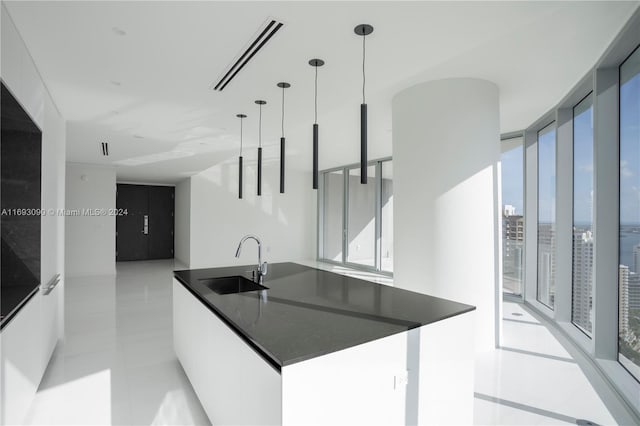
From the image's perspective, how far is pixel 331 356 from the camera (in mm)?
1452

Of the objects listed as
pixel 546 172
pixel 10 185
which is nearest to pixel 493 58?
pixel 546 172

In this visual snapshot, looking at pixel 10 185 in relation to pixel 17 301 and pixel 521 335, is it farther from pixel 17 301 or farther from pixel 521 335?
pixel 521 335

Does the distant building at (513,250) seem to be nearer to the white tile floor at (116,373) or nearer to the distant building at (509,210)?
the distant building at (509,210)

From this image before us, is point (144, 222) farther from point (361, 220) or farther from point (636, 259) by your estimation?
point (636, 259)

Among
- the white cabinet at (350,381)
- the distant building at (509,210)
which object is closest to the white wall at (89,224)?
the white cabinet at (350,381)

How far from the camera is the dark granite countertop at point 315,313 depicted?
58.9 inches

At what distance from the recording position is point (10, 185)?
2.36 m

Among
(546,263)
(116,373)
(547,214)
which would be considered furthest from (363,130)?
(546,263)

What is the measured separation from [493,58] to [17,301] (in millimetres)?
4038

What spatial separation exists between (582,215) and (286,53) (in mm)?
3738

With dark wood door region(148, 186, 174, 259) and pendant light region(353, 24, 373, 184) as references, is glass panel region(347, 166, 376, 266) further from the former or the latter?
pendant light region(353, 24, 373, 184)

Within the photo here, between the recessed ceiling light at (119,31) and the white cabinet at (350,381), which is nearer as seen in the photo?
the white cabinet at (350,381)

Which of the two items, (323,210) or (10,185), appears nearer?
(10,185)

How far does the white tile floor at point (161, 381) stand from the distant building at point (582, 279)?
0.42 metres
